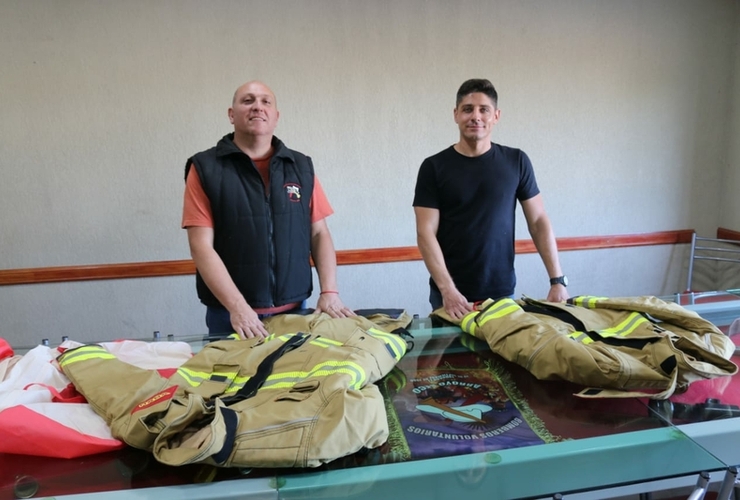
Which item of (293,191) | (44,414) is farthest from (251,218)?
(44,414)

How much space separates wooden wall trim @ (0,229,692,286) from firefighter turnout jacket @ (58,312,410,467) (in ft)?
5.27

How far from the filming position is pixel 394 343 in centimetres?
135

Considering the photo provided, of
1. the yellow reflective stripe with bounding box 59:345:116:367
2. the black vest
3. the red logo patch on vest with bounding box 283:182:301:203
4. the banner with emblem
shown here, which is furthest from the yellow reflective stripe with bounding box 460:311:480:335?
the yellow reflective stripe with bounding box 59:345:116:367

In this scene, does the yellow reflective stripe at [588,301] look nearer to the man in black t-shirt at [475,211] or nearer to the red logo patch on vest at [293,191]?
the man in black t-shirt at [475,211]

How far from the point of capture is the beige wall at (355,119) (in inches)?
105

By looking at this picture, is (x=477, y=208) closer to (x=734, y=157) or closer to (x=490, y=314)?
(x=490, y=314)

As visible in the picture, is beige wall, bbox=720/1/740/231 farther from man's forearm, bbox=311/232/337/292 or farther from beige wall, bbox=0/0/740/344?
man's forearm, bbox=311/232/337/292

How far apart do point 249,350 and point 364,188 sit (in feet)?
6.28

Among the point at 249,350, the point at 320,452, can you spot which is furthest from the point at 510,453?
the point at 249,350

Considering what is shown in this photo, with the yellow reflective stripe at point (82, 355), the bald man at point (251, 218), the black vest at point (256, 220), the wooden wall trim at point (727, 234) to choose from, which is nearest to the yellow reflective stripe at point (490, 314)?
the bald man at point (251, 218)

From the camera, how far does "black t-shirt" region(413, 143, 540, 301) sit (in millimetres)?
2061

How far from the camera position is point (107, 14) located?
8.63ft

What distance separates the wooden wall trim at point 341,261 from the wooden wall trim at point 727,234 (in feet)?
0.60

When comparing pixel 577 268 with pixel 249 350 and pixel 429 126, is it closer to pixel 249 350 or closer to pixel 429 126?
pixel 429 126
